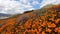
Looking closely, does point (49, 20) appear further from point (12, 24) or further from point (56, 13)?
point (12, 24)

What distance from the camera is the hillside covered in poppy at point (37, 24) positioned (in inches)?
264

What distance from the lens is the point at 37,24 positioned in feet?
23.6

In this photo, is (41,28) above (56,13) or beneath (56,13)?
beneath

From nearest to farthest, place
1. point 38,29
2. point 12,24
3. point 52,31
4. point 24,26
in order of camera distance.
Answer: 1. point 52,31
2. point 38,29
3. point 24,26
4. point 12,24

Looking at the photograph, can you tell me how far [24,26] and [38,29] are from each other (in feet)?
3.04

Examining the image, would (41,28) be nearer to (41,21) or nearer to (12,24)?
(41,21)

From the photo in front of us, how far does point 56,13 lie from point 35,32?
3.65 feet

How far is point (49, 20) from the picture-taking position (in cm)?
696

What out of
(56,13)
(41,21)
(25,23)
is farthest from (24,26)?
(56,13)

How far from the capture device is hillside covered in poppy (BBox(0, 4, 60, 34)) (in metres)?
6.70

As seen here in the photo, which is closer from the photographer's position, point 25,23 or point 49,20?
point 49,20

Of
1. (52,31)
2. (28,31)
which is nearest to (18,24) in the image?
(28,31)

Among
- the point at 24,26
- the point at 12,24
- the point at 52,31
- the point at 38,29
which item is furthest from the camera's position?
the point at 12,24

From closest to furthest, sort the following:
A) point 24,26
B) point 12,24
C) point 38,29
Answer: point 38,29, point 24,26, point 12,24
